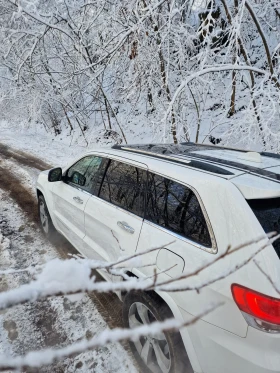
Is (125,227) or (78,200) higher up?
(125,227)

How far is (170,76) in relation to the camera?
803 centimetres

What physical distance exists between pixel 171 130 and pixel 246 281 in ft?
19.6

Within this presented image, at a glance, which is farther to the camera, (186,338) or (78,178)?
(78,178)


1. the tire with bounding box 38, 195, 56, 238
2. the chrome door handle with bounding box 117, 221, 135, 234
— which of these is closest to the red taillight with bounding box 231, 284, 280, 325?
the chrome door handle with bounding box 117, 221, 135, 234

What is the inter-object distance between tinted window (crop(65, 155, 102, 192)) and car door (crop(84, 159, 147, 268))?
253 millimetres

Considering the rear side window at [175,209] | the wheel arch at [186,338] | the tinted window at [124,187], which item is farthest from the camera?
the tinted window at [124,187]

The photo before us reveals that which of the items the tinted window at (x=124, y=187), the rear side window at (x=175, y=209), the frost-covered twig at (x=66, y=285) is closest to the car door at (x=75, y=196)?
the tinted window at (x=124, y=187)

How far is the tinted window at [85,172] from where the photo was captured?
3146mm

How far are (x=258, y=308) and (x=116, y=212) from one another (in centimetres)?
147

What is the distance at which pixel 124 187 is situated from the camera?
8.50 ft

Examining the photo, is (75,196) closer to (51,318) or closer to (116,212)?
(116,212)

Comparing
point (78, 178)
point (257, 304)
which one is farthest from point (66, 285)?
point (78, 178)

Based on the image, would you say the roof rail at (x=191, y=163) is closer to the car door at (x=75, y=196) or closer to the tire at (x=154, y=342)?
the car door at (x=75, y=196)

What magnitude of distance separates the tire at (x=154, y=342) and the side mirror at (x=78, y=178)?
1.61 m
